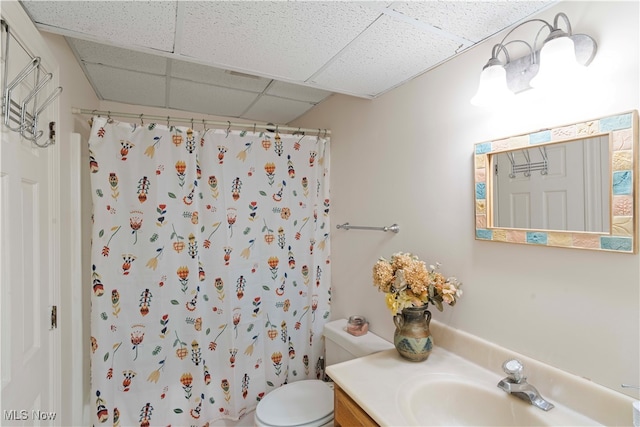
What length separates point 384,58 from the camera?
1320 mm

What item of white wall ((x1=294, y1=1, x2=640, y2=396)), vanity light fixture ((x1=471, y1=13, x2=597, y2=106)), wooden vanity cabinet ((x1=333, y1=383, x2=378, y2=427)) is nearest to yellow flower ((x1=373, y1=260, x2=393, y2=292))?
white wall ((x1=294, y1=1, x2=640, y2=396))

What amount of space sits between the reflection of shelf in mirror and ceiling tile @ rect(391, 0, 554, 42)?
0.45 m

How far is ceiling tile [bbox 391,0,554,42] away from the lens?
3.18 ft

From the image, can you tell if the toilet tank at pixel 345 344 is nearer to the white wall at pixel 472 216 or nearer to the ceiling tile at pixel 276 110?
the white wall at pixel 472 216

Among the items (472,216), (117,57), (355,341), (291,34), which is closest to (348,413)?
(355,341)

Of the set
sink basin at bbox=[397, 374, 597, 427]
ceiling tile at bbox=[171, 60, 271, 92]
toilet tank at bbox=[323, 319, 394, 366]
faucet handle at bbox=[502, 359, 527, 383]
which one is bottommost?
toilet tank at bbox=[323, 319, 394, 366]

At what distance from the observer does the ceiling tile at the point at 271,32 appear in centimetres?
100

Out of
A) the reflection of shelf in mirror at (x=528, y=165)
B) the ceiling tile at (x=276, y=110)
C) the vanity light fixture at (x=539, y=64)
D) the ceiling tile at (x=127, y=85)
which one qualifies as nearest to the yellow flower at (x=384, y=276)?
the reflection of shelf in mirror at (x=528, y=165)

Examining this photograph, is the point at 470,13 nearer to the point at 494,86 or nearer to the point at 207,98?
the point at 494,86

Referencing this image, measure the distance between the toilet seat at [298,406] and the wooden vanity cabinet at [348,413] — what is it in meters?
0.35

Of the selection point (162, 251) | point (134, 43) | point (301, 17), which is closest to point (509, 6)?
point (301, 17)

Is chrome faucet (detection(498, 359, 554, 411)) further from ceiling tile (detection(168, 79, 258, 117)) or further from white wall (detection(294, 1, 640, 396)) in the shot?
ceiling tile (detection(168, 79, 258, 117))

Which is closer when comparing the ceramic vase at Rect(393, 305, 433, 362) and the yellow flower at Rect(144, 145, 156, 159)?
the ceramic vase at Rect(393, 305, 433, 362)

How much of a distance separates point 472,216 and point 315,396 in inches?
50.0
